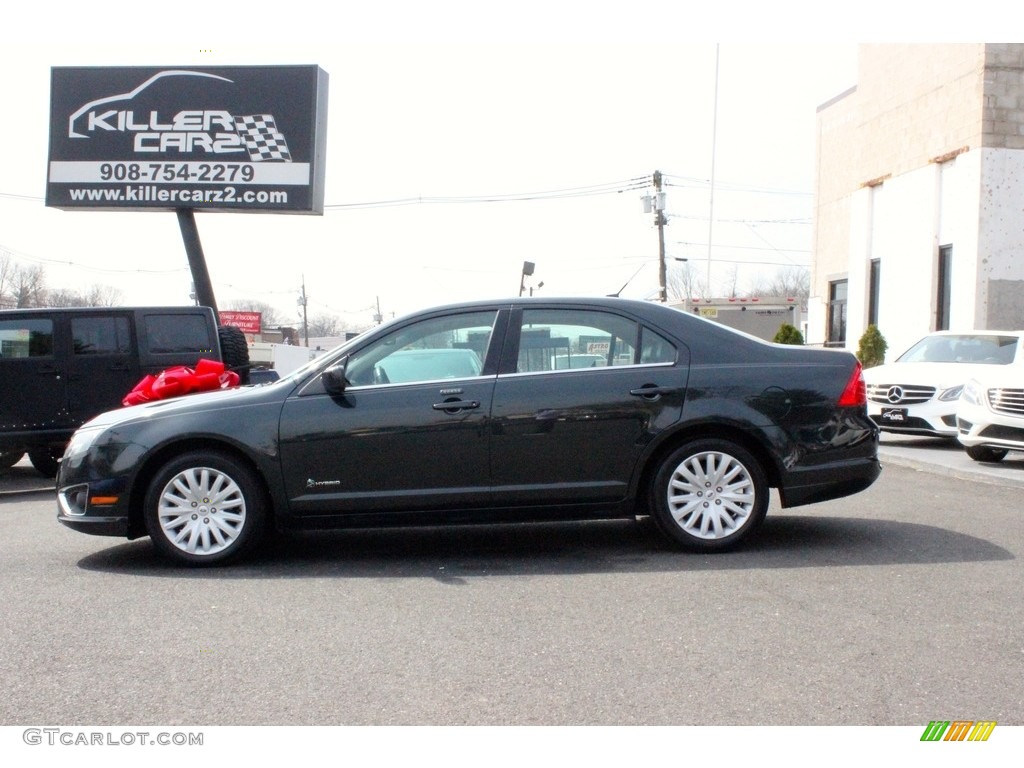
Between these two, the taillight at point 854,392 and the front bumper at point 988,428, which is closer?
the taillight at point 854,392

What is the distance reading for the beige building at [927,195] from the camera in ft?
71.0

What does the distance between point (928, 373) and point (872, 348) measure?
38.5ft

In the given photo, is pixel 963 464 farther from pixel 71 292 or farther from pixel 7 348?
pixel 71 292

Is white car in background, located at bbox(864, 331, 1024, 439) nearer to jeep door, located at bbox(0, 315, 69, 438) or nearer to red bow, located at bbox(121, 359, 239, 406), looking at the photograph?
red bow, located at bbox(121, 359, 239, 406)

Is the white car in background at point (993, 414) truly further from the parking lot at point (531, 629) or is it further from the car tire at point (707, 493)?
the car tire at point (707, 493)

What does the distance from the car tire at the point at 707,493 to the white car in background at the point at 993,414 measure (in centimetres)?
563

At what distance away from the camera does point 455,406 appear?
6.27m

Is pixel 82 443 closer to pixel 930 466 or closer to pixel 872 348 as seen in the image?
pixel 930 466

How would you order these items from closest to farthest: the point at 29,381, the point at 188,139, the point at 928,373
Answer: the point at 29,381 < the point at 928,373 < the point at 188,139

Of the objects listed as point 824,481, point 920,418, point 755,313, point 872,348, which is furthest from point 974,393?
point 755,313

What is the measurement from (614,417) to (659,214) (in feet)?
115

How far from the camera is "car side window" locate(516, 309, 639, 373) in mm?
6445

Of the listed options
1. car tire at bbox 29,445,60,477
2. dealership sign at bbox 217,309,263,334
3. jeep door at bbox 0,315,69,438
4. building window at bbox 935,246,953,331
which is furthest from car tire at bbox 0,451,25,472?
dealership sign at bbox 217,309,263,334

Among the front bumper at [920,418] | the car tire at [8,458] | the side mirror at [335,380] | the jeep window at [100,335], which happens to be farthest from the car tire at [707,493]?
the car tire at [8,458]
